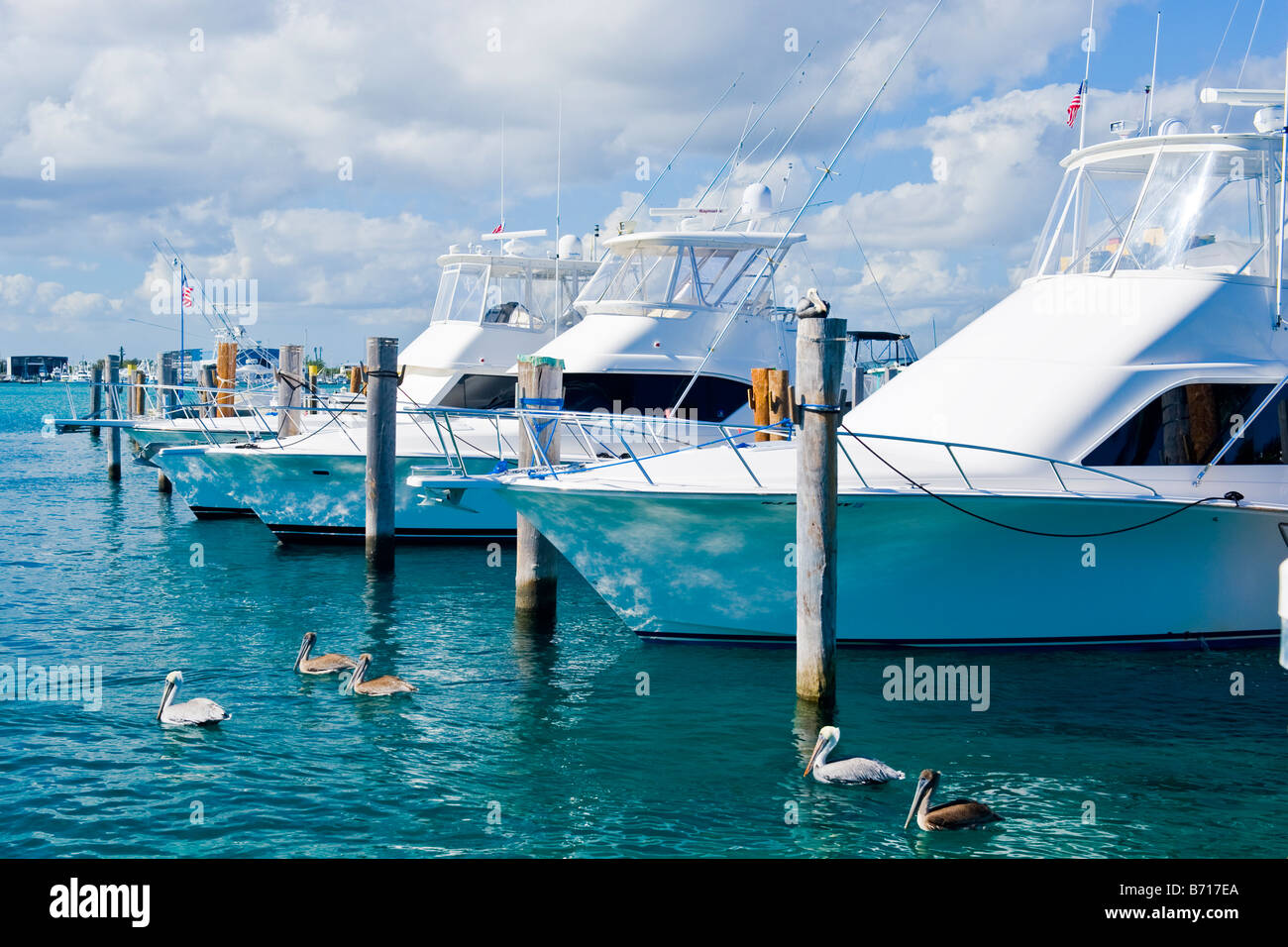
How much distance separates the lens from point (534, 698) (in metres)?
9.68

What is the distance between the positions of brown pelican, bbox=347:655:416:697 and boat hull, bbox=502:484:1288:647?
1933mm

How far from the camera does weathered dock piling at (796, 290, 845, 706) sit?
8531 mm

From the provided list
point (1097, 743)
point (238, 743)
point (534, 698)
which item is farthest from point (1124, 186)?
point (238, 743)

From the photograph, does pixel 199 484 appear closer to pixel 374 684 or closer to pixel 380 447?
pixel 380 447

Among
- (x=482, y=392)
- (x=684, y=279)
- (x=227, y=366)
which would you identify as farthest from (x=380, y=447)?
(x=227, y=366)

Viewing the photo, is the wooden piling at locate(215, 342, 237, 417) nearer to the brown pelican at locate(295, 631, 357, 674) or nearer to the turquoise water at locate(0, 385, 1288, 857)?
the turquoise water at locate(0, 385, 1288, 857)

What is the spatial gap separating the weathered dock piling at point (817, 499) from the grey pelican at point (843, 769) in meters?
0.87

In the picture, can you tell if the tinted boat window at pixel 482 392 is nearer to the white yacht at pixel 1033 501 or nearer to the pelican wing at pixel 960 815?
the white yacht at pixel 1033 501

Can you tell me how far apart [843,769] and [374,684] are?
410 centimetres

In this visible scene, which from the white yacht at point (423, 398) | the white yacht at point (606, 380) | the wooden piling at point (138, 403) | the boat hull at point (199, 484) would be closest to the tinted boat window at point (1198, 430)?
the white yacht at point (606, 380)

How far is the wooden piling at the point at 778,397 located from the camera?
47.9 ft

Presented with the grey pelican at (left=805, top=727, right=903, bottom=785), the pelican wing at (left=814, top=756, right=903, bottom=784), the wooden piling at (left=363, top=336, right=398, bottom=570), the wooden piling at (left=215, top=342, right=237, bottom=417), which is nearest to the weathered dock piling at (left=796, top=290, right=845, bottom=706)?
the grey pelican at (left=805, top=727, right=903, bottom=785)
